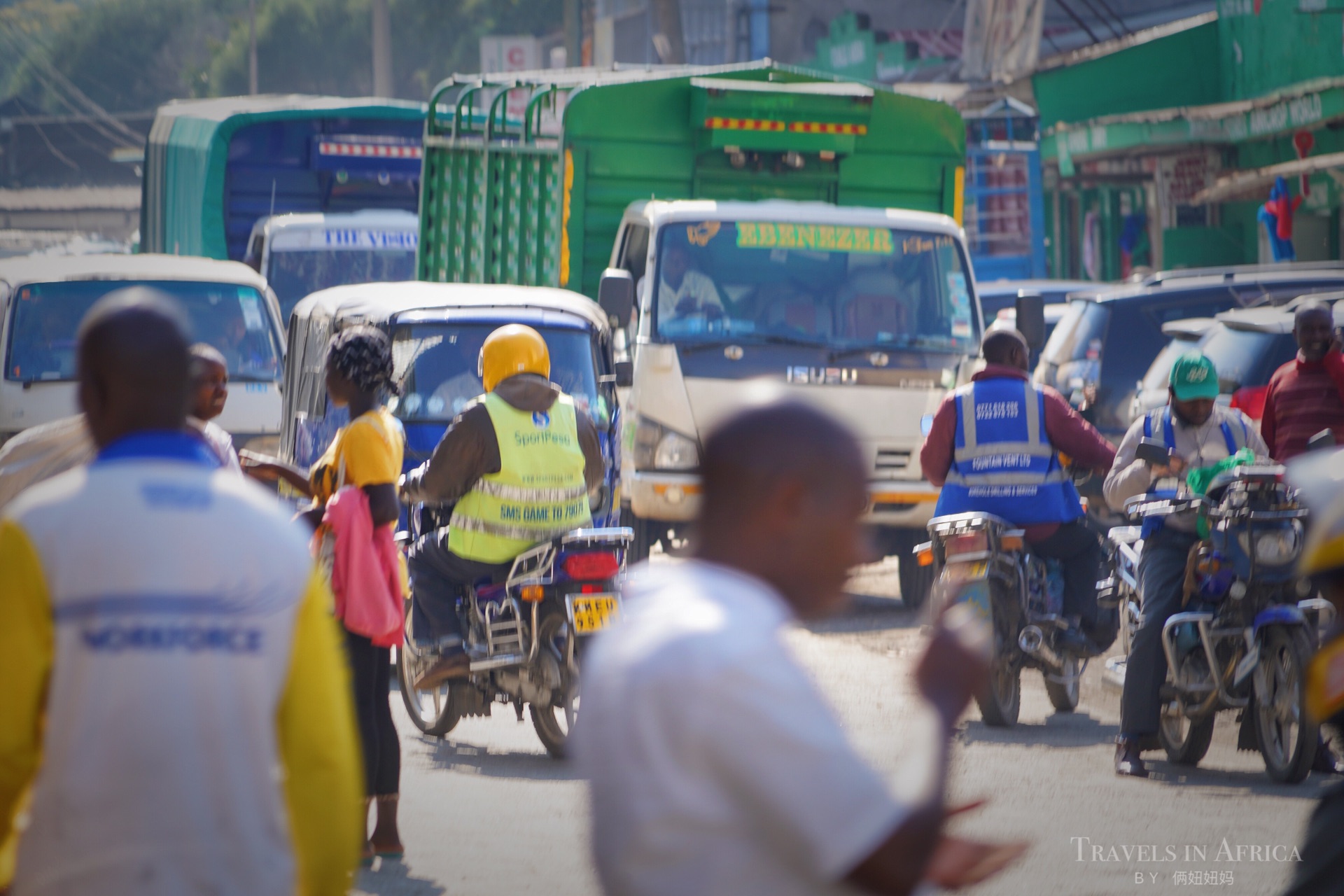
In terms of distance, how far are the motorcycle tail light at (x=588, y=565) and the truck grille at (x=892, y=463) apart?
4.45 m

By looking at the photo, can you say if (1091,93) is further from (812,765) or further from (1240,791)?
(812,765)

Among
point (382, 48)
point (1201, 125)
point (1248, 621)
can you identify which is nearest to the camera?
point (1248, 621)

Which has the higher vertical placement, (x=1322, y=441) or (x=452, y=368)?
(x=452, y=368)

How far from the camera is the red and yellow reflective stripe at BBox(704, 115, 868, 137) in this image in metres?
13.0

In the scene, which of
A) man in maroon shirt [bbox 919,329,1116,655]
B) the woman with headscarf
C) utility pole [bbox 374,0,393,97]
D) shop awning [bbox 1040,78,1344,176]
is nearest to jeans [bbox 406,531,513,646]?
the woman with headscarf

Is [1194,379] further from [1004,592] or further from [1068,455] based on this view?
[1004,592]

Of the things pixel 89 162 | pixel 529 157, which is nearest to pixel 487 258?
pixel 529 157

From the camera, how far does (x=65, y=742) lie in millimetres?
2557

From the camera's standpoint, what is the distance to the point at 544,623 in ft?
23.7

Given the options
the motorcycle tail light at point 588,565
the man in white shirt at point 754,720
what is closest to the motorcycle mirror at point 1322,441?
the motorcycle tail light at point 588,565

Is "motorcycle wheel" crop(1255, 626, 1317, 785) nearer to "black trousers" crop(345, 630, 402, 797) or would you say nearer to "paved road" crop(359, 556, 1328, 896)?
"paved road" crop(359, 556, 1328, 896)

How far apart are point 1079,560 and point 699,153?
6048mm

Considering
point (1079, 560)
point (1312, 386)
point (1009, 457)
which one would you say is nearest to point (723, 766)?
point (1009, 457)

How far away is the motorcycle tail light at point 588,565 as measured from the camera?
7152 millimetres
